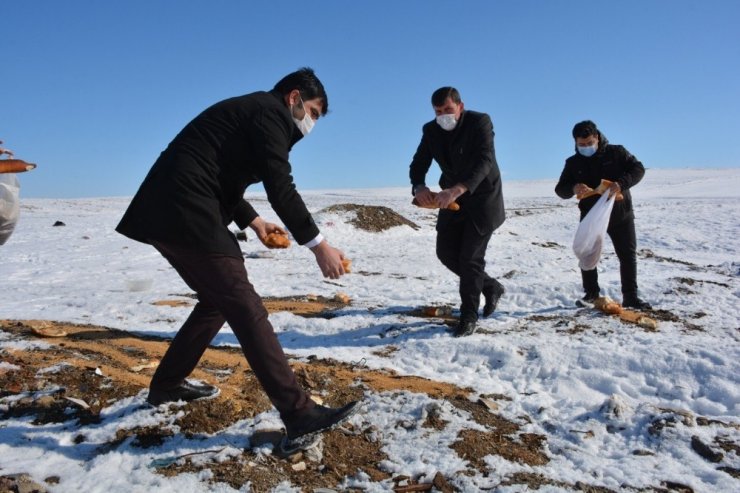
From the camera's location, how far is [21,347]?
14.6ft

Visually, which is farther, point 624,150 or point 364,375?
point 624,150

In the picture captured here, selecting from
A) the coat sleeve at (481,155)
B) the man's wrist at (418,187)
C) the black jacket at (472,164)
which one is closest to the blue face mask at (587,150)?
the black jacket at (472,164)

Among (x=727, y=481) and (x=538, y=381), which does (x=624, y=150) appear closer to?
(x=538, y=381)

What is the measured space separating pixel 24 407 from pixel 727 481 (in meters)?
3.67

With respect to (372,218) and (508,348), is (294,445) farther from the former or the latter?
(372,218)

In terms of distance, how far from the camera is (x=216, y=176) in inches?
112

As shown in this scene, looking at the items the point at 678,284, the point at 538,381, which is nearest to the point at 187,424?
the point at 538,381

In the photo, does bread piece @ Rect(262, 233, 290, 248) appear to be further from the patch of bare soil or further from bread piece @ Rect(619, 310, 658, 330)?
bread piece @ Rect(619, 310, 658, 330)

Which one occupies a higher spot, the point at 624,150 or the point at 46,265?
the point at 624,150

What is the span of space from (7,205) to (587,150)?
16.6 feet

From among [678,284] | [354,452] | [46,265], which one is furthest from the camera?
[46,265]

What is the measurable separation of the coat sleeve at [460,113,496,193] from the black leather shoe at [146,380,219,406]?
265cm

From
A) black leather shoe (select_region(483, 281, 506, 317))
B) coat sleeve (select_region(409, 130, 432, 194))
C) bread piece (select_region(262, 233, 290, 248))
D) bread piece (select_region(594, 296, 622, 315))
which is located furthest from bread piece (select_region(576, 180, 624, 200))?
bread piece (select_region(262, 233, 290, 248))

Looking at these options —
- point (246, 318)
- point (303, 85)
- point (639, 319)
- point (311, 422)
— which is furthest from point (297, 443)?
point (639, 319)
